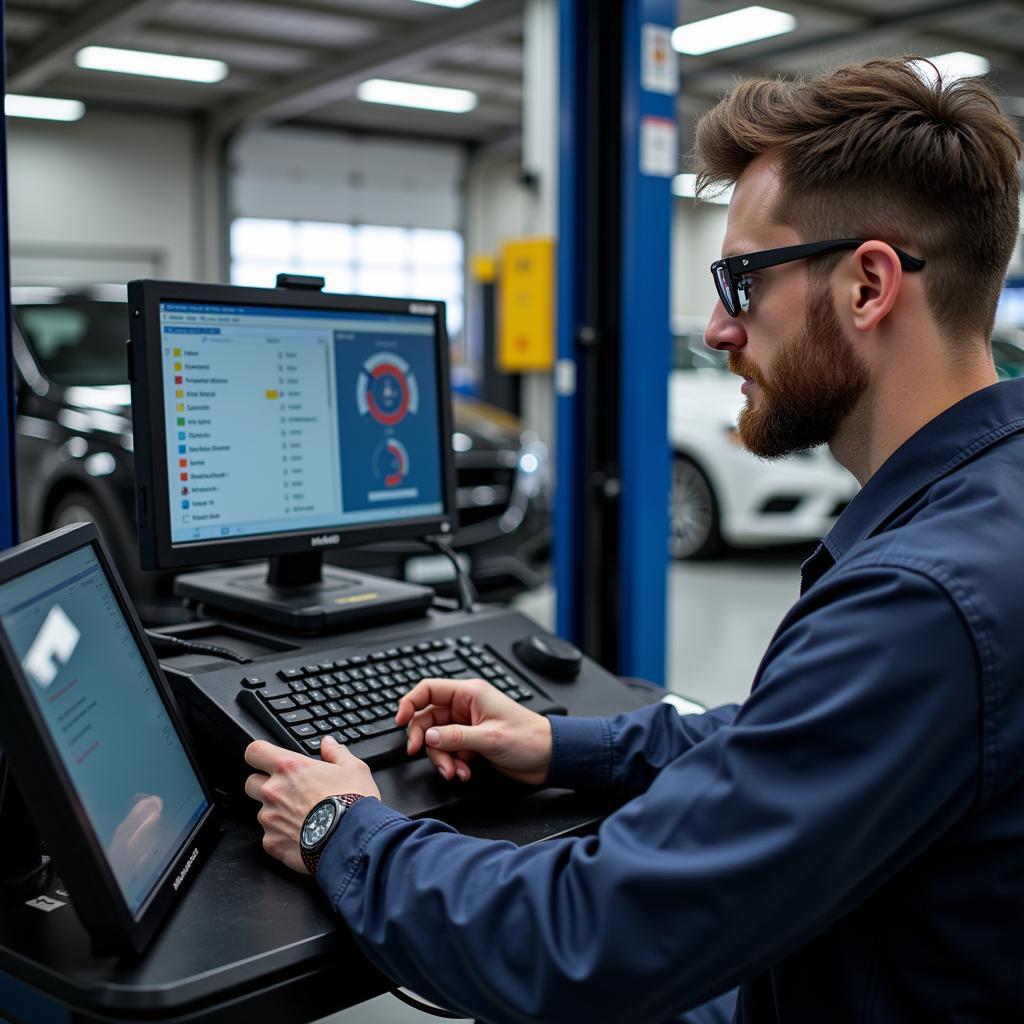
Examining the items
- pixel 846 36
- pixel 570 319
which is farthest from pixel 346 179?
pixel 570 319

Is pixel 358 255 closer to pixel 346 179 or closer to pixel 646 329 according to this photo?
pixel 346 179

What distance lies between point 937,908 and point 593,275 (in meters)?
2.49

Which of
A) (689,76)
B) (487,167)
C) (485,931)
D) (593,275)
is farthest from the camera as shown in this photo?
(487,167)

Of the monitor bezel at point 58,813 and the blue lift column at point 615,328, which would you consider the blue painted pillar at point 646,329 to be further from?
the monitor bezel at point 58,813

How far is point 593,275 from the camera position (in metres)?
3.08

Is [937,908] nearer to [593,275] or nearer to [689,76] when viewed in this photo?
[593,275]

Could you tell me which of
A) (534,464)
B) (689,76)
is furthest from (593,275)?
(689,76)

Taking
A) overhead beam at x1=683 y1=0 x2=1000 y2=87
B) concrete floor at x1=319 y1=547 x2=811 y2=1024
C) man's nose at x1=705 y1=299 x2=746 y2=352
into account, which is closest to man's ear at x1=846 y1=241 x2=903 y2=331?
man's nose at x1=705 y1=299 x2=746 y2=352

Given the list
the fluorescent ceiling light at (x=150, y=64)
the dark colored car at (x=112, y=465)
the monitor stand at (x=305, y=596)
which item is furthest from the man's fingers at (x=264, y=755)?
the fluorescent ceiling light at (x=150, y=64)

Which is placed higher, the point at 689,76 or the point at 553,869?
the point at 689,76

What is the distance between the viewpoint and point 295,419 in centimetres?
136

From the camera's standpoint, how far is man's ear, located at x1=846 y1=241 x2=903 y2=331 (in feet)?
2.88

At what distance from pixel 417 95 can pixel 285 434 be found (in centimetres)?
980

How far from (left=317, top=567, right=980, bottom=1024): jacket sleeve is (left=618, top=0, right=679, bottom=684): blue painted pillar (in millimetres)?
2304
